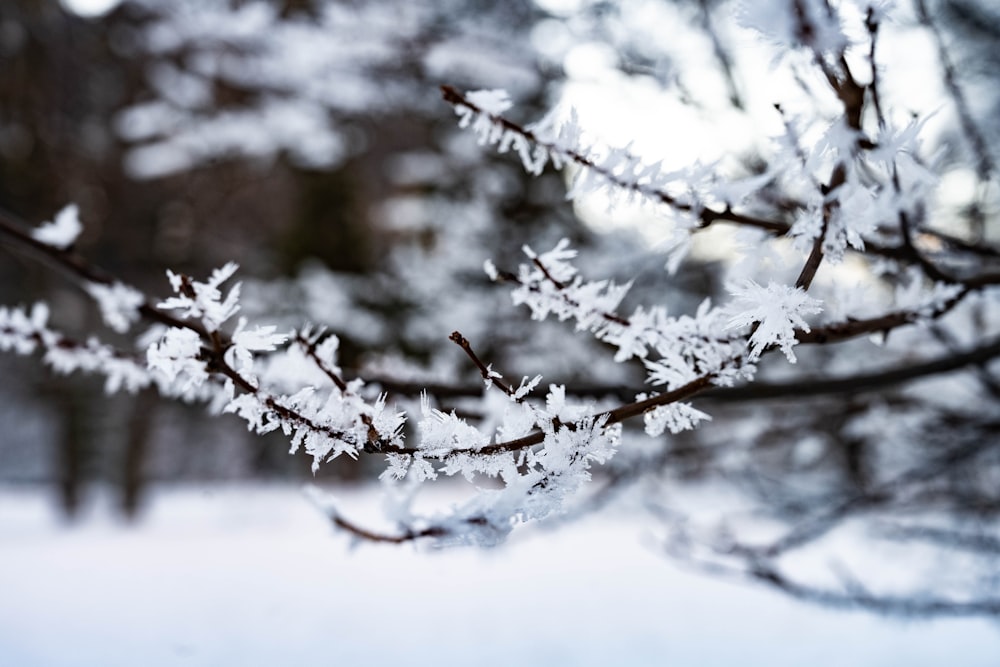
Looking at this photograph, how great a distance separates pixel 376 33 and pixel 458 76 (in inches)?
21.8

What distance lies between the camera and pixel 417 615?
4027 millimetres

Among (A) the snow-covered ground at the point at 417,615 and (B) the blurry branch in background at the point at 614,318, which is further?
(A) the snow-covered ground at the point at 417,615

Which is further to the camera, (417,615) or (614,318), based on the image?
(417,615)

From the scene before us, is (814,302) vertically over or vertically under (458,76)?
under

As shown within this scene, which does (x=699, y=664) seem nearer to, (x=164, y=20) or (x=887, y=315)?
(x=887, y=315)

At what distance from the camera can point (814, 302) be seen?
3.29ft

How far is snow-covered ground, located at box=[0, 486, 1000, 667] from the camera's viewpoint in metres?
3.19

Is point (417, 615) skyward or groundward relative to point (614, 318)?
groundward

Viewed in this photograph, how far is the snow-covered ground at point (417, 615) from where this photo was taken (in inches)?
125

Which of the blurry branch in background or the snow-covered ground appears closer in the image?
the blurry branch in background

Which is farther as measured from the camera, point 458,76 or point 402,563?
point 402,563

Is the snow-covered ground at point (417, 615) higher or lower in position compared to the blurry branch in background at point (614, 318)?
lower

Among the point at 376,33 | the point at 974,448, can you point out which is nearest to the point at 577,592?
the point at 974,448

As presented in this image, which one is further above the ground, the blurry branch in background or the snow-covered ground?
the blurry branch in background
